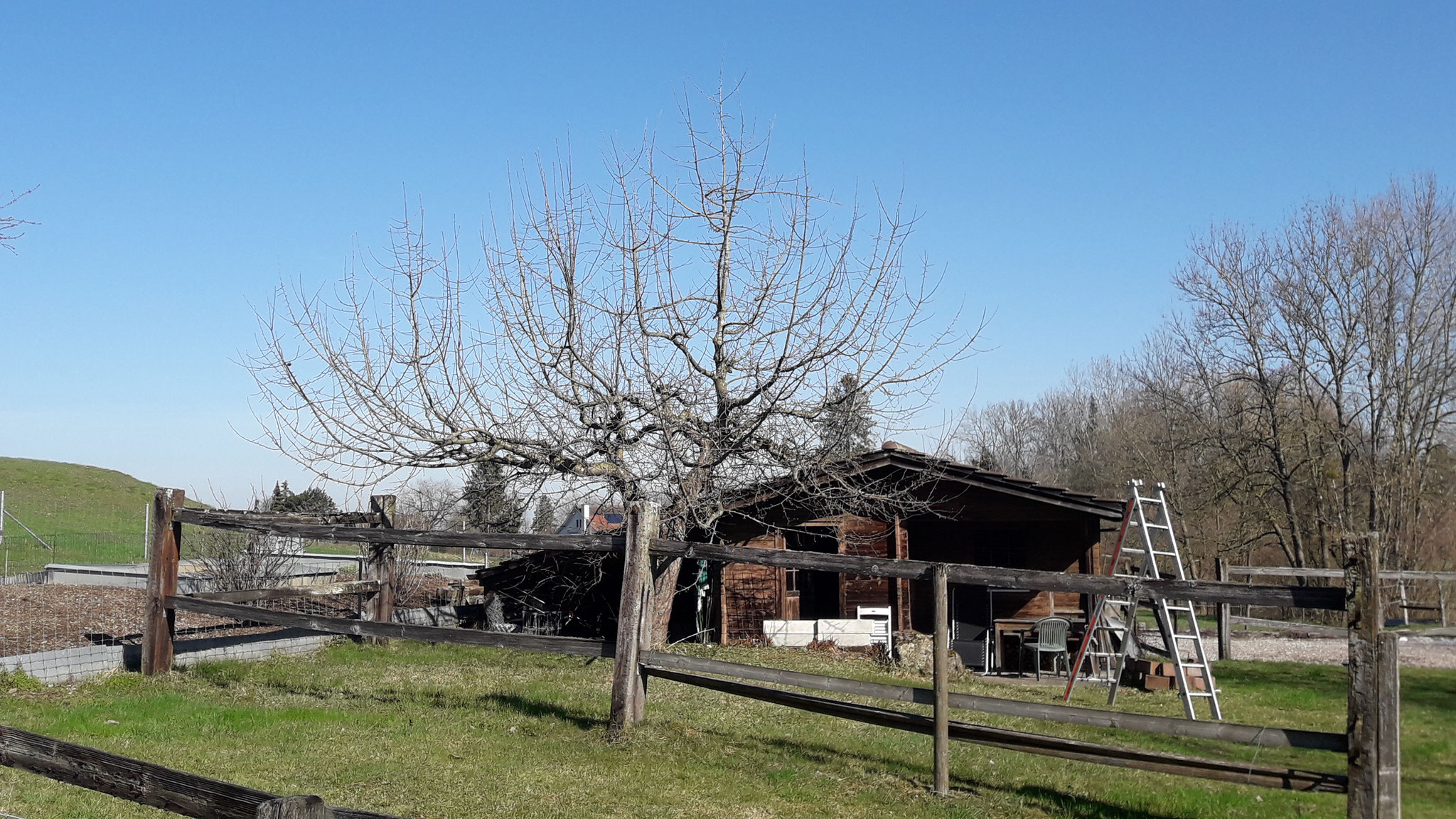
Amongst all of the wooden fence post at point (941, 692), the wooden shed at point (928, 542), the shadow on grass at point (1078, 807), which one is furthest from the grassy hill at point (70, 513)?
the shadow on grass at point (1078, 807)

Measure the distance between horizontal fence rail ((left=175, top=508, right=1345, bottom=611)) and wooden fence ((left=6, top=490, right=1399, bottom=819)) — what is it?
0.01m

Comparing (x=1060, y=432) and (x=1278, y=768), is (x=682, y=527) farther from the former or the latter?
(x=1060, y=432)

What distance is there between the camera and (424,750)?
745 centimetres

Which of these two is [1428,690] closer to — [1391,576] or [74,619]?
[1391,576]

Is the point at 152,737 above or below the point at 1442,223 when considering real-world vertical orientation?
below

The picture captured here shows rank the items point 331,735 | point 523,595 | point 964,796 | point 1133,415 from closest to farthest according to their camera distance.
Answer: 1. point 964,796
2. point 331,735
3. point 523,595
4. point 1133,415

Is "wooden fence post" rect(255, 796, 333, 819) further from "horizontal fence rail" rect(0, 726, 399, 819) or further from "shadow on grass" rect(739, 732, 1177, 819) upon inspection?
"shadow on grass" rect(739, 732, 1177, 819)

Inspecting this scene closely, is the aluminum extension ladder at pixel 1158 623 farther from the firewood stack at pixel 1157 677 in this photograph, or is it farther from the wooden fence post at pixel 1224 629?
the wooden fence post at pixel 1224 629

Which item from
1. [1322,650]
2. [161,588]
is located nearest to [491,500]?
[161,588]

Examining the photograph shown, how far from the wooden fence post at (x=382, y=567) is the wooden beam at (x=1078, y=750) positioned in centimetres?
680

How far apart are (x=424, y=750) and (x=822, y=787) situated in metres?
2.85

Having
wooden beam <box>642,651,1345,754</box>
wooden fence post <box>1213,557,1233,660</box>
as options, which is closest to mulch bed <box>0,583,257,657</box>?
wooden beam <box>642,651,1345,754</box>

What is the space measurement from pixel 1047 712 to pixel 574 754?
3.30m

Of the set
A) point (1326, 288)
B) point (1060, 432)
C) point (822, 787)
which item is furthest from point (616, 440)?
point (1060, 432)
